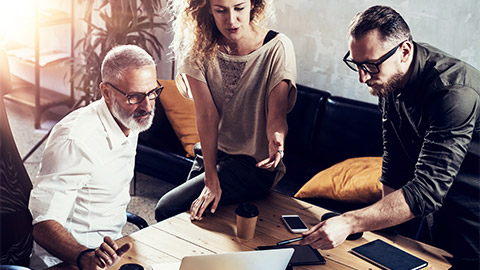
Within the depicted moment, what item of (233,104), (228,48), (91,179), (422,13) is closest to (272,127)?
(233,104)

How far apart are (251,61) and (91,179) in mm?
868

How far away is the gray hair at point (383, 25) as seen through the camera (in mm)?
1916

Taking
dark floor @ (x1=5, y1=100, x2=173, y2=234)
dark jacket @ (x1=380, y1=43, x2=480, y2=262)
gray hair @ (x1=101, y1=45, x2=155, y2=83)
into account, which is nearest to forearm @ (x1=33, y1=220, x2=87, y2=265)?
gray hair @ (x1=101, y1=45, x2=155, y2=83)

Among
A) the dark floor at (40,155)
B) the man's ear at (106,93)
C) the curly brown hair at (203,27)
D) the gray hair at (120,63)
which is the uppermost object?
the curly brown hair at (203,27)

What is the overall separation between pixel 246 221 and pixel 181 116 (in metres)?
1.96

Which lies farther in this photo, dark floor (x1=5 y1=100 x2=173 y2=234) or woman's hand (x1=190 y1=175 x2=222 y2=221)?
dark floor (x1=5 y1=100 x2=173 y2=234)

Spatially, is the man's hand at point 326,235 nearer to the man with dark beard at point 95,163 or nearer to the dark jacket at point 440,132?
the dark jacket at point 440,132

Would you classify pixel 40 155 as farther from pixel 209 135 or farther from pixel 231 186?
pixel 231 186

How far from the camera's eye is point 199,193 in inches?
93.1

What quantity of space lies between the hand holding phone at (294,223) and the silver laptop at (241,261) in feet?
1.51

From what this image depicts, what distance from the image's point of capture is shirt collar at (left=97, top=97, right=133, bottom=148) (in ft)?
6.87

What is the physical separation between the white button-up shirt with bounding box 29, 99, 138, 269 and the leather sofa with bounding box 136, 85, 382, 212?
1378mm

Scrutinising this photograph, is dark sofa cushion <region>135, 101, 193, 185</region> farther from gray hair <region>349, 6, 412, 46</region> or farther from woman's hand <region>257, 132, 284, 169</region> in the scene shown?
gray hair <region>349, 6, 412, 46</region>

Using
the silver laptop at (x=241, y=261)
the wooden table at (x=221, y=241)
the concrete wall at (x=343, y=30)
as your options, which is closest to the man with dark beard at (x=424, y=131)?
the wooden table at (x=221, y=241)
